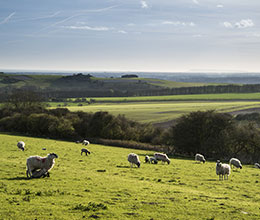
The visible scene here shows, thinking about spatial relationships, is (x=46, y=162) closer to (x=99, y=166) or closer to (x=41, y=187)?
(x=41, y=187)

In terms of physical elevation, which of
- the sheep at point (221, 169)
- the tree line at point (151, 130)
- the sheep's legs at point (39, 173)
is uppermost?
the sheep's legs at point (39, 173)

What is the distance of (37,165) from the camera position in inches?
774

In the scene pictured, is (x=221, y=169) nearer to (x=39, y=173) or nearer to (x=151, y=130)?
(x=39, y=173)

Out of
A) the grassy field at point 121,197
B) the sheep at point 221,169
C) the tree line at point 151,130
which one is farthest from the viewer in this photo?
the tree line at point 151,130

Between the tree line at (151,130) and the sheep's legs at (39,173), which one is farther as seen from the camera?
the tree line at (151,130)

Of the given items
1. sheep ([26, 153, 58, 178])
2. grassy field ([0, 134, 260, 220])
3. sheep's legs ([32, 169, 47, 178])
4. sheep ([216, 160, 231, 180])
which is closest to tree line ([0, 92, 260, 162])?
sheep ([216, 160, 231, 180])

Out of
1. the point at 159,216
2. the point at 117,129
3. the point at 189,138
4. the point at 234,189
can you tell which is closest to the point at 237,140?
the point at 189,138

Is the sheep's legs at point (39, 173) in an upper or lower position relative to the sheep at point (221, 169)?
upper

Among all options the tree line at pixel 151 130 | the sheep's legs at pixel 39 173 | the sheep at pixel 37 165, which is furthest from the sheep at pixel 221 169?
the tree line at pixel 151 130

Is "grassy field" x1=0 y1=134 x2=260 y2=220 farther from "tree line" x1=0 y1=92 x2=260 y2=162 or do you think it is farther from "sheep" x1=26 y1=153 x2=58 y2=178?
"tree line" x1=0 y1=92 x2=260 y2=162

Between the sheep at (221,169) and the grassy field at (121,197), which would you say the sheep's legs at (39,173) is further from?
the sheep at (221,169)

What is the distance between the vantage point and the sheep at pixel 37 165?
19.4m

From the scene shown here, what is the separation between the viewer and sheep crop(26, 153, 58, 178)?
1938 cm

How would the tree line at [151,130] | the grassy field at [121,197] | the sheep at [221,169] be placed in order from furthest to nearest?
the tree line at [151,130], the sheep at [221,169], the grassy field at [121,197]
